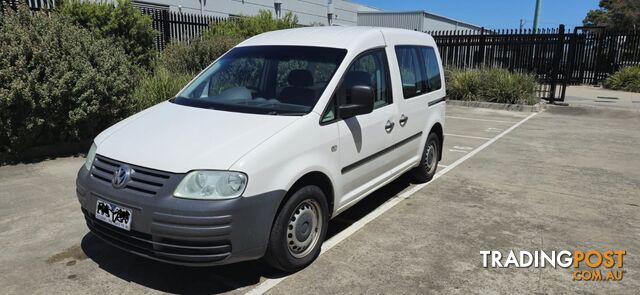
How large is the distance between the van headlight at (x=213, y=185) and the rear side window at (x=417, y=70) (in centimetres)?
252

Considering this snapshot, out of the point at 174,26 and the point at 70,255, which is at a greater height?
the point at 174,26

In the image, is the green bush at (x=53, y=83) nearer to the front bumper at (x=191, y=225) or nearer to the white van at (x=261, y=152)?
the white van at (x=261, y=152)

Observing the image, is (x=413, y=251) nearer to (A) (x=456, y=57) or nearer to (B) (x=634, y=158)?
(B) (x=634, y=158)

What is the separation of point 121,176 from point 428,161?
3971mm

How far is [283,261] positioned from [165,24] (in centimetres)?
1105

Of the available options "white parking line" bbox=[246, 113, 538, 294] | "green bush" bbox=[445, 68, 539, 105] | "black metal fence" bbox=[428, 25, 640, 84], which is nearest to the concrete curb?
"green bush" bbox=[445, 68, 539, 105]

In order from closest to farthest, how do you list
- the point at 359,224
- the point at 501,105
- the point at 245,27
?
1. the point at 359,224
2. the point at 501,105
3. the point at 245,27

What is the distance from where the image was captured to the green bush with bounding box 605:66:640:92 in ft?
62.4

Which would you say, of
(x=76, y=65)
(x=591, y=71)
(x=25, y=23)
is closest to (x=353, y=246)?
(x=76, y=65)

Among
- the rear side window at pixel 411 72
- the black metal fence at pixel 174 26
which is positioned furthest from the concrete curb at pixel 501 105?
the rear side window at pixel 411 72

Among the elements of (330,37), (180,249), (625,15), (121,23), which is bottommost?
(180,249)

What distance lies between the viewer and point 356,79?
415 cm

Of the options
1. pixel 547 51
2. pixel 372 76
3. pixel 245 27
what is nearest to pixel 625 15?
pixel 547 51

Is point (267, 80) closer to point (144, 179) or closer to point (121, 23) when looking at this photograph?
point (144, 179)
